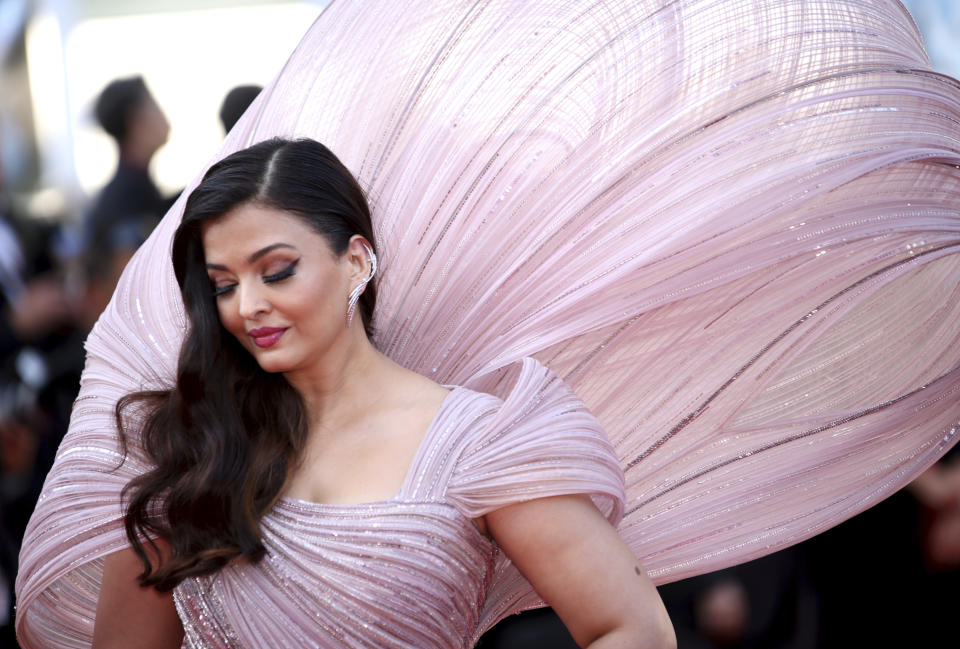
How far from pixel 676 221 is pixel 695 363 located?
26 cm

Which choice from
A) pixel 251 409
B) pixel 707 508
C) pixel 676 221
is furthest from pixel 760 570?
pixel 251 409

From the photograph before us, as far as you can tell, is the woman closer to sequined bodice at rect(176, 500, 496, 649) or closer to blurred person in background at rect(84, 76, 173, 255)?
sequined bodice at rect(176, 500, 496, 649)

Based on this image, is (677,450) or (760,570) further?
(760,570)

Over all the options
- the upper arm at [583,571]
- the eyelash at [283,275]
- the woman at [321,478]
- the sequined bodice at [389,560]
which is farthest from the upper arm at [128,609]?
the upper arm at [583,571]

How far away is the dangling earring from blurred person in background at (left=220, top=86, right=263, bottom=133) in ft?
5.32

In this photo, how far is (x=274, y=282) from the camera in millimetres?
1941

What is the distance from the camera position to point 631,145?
223 cm

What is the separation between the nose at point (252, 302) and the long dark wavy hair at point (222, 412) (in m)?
0.13

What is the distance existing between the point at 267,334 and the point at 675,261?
0.72m

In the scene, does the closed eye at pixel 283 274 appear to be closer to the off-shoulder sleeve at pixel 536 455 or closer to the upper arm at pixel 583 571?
the off-shoulder sleeve at pixel 536 455

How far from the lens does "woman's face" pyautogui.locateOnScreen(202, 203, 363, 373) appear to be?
1942 millimetres

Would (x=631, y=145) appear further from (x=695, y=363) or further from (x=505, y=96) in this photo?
(x=695, y=363)

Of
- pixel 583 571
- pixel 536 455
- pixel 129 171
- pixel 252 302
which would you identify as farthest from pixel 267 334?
pixel 129 171

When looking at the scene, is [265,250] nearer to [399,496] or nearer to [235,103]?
[399,496]
